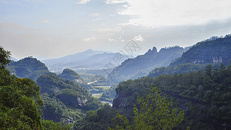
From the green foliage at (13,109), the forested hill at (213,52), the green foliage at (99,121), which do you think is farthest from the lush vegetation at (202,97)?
the forested hill at (213,52)

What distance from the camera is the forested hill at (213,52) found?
5310 inches

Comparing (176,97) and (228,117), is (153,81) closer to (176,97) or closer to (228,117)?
(176,97)

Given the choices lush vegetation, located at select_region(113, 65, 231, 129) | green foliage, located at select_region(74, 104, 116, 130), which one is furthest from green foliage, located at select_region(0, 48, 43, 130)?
green foliage, located at select_region(74, 104, 116, 130)

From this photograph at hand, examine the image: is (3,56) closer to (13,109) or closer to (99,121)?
(13,109)

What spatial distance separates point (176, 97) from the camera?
6003 cm

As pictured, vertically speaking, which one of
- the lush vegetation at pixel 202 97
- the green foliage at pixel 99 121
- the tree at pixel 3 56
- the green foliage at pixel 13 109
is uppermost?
the tree at pixel 3 56

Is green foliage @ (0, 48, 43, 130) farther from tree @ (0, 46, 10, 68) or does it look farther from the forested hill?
the forested hill

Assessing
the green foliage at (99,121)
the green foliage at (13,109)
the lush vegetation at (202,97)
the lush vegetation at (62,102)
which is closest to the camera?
the green foliage at (13,109)

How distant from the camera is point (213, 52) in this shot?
14875 cm

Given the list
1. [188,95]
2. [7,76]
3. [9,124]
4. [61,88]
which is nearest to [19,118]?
[9,124]

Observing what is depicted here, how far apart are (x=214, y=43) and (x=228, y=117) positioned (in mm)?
144972

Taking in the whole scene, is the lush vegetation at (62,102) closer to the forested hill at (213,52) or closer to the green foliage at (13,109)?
the green foliage at (13,109)

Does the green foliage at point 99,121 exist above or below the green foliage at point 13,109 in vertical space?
below

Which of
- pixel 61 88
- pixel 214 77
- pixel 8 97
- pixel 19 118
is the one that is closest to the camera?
pixel 19 118
